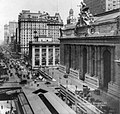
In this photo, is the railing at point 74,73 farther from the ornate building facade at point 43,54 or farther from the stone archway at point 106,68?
the ornate building facade at point 43,54

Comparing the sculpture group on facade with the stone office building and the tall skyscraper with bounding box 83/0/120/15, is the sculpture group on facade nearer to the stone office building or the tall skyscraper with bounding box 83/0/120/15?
the stone office building

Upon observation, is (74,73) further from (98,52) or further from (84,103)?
(84,103)

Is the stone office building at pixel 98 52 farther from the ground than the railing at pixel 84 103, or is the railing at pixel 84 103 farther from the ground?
the stone office building at pixel 98 52

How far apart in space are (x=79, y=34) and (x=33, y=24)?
5627cm

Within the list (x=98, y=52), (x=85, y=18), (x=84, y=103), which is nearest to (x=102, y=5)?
(x=85, y=18)

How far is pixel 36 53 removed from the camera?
258 feet

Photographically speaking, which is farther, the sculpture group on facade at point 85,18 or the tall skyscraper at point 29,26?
the tall skyscraper at point 29,26

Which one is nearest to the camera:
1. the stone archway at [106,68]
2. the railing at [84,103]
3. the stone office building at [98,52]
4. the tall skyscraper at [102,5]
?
the railing at [84,103]

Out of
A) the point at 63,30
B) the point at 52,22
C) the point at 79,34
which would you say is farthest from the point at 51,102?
the point at 52,22

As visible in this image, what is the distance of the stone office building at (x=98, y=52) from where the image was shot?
3444 centimetres

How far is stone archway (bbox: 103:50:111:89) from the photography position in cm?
3759

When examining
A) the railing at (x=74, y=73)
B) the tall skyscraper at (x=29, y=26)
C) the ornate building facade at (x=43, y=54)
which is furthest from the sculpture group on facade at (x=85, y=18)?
the tall skyscraper at (x=29, y=26)

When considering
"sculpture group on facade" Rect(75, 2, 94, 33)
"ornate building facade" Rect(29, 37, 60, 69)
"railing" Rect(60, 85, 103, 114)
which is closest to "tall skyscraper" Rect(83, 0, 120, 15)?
"ornate building facade" Rect(29, 37, 60, 69)

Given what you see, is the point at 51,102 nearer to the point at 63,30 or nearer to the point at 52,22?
the point at 63,30
